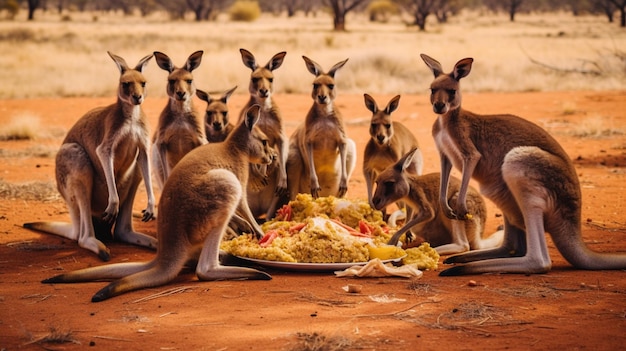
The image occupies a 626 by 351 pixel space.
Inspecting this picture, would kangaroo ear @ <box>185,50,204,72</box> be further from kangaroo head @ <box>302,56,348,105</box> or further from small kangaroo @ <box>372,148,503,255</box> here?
small kangaroo @ <box>372,148,503,255</box>

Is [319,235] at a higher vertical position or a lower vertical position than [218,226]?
lower

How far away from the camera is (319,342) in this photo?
15.4ft

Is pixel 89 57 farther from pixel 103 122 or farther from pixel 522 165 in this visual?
pixel 522 165

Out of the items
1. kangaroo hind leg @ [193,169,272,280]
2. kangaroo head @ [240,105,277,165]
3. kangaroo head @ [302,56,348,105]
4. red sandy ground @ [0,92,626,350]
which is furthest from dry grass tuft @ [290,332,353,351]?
kangaroo head @ [302,56,348,105]

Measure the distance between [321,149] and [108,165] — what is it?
2488mm

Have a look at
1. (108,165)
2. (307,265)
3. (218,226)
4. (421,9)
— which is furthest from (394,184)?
(421,9)

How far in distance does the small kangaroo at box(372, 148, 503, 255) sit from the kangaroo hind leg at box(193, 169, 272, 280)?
1641mm

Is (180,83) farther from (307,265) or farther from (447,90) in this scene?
(447,90)

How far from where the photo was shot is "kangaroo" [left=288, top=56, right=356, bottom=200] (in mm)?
8773

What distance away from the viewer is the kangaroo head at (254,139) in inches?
277

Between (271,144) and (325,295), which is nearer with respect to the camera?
Result: (325,295)

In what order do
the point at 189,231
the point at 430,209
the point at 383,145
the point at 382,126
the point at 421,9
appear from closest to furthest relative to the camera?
the point at 189,231 → the point at 430,209 → the point at 382,126 → the point at 383,145 → the point at 421,9

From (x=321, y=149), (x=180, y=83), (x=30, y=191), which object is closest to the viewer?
(x=180, y=83)

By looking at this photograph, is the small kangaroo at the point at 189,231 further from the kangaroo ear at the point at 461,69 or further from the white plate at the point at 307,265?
the kangaroo ear at the point at 461,69
